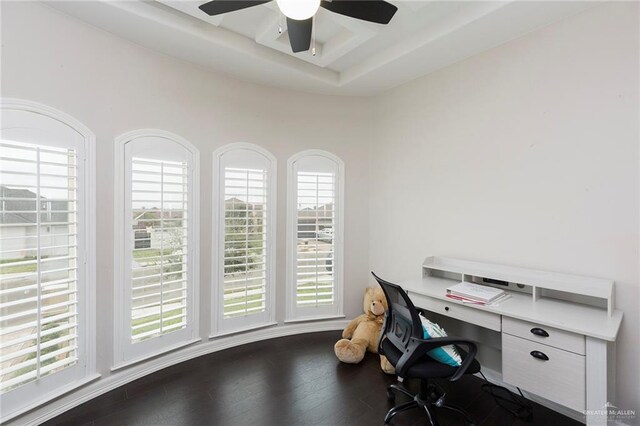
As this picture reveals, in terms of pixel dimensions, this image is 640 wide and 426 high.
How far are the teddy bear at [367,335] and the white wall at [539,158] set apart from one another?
1.70 ft

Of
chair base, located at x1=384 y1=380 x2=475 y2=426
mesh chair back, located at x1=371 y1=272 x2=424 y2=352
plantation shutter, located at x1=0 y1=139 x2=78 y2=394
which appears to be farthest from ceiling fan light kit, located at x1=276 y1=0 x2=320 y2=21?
chair base, located at x1=384 y1=380 x2=475 y2=426

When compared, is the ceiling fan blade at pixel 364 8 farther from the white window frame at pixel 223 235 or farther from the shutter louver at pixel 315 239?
the shutter louver at pixel 315 239

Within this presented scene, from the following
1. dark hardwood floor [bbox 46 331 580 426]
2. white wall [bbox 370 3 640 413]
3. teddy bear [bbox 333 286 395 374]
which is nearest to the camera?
white wall [bbox 370 3 640 413]

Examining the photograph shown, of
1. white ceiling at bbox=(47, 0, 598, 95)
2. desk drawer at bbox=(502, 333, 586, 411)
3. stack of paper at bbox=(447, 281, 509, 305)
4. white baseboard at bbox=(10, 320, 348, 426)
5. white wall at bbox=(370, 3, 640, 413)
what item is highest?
white ceiling at bbox=(47, 0, 598, 95)

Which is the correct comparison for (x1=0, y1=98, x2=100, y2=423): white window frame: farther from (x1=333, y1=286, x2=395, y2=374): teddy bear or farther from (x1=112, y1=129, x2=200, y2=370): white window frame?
(x1=333, y1=286, x2=395, y2=374): teddy bear

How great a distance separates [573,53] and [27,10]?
3.80 metres

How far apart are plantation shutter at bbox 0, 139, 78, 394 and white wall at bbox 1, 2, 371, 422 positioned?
198 millimetres

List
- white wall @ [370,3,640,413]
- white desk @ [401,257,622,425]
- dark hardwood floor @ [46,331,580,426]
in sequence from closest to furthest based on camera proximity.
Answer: white desk @ [401,257,622,425], white wall @ [370,3,640,413], dark hardwood floor @ [46,331,580,426]

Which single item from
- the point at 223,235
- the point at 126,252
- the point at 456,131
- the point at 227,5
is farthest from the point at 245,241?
the point at 456,131

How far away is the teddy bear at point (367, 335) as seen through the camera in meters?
2.69

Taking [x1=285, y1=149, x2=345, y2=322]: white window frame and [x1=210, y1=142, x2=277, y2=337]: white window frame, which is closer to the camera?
[x1=210, y1=142, x2=277, y2=337]: white window frame

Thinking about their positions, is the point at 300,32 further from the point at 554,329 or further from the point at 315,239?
the point at 554,329

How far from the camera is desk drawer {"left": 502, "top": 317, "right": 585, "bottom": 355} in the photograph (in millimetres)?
1659

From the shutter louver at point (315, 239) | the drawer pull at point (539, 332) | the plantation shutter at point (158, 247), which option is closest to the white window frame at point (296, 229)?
the shutter louver at point (315, 239)
